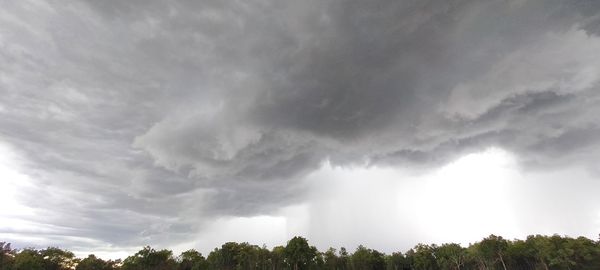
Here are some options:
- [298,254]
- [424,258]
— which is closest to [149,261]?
[298,254]

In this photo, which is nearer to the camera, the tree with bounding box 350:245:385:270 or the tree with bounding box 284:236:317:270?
the tree with bounding box 284:236:317:270

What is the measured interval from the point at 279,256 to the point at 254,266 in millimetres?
12651

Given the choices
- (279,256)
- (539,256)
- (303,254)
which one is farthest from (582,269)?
(279,256)

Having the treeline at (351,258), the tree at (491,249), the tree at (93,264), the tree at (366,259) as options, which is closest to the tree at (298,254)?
the treeline at (351,258)

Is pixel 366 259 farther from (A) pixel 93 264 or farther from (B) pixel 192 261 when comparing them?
(A) pixel 93 264

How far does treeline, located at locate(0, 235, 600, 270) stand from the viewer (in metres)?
114

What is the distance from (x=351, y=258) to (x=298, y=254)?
33.4m

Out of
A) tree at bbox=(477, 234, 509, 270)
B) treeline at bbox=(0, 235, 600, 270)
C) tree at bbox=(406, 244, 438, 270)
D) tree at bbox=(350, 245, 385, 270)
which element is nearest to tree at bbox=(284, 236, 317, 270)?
treeline at bbox=(0, 235, 600, 270)

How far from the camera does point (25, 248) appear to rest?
376 feet

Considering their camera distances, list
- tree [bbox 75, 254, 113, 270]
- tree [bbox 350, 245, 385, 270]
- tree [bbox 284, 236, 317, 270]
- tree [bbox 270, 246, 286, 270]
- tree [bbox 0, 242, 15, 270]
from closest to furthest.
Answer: tree [bbox 0, 242, 15, 270] → tree [bbox 75, 254, 113, 270] → tree [bbox 284, 236, 317, 270] → tree [bbox 270, 246, 286, 270] → tree [bbox 350, 245, 385, 270]

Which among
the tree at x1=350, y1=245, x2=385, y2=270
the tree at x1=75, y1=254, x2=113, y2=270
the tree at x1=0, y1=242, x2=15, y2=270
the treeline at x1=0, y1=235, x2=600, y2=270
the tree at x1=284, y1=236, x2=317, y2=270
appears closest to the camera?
the tree at x1=0, y1=242, x2=15, y2=270

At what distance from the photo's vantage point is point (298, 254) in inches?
5162

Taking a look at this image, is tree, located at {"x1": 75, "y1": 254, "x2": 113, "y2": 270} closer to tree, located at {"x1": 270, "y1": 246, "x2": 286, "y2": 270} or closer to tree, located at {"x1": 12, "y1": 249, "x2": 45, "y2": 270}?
tree, located at {"x1": 12, "y1": 249, "x2": 45, "y2": 270}

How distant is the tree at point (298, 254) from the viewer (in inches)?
5157
